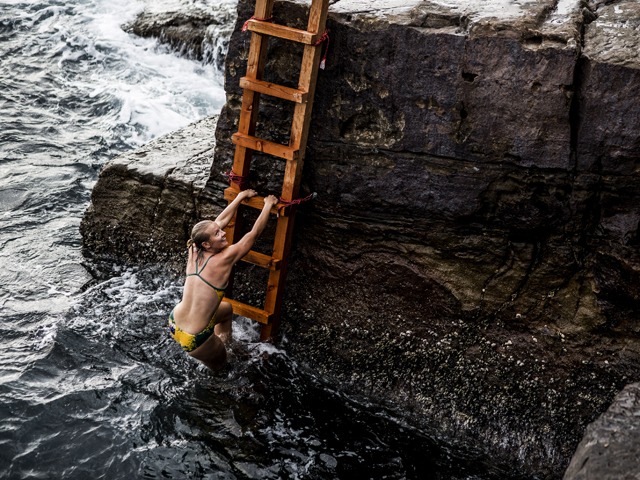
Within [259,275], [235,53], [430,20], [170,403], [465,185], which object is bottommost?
[170,403]

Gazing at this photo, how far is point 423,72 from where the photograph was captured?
432 centimetres

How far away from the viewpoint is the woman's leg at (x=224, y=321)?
197 inches

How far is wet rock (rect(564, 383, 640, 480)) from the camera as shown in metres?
3.03

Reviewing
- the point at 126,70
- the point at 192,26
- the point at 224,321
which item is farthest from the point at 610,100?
the point at 126,70

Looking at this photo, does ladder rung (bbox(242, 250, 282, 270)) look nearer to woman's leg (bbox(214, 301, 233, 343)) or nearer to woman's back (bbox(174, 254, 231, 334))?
woman's back (bbox(174, 254, 231, 334))

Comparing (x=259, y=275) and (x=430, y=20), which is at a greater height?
(x=430, y=20)

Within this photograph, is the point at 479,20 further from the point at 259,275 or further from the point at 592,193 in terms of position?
the point at 259,275

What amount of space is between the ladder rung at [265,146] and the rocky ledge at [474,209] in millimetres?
273

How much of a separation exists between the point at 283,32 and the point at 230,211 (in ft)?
4.85

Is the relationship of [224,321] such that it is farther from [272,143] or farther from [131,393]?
[272,143]

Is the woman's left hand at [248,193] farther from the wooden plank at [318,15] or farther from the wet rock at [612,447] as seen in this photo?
the wet rock at [612,447]

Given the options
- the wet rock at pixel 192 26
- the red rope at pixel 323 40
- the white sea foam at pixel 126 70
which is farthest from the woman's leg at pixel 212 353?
the wet rock at pixel 192 26

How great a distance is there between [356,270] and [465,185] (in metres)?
1.18

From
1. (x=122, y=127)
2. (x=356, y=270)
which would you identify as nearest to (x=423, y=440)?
(x=356, y=270)
